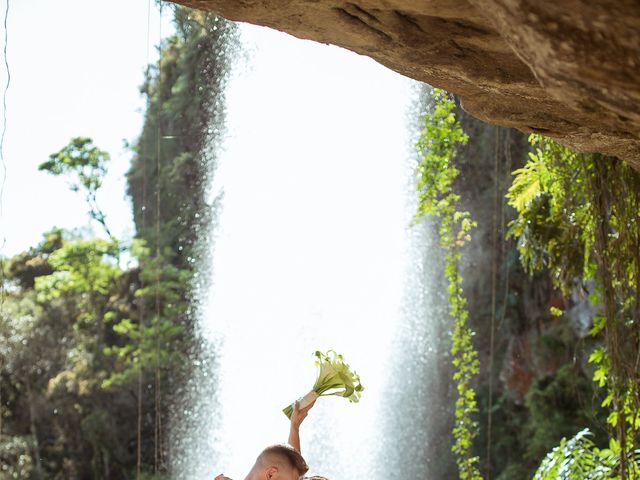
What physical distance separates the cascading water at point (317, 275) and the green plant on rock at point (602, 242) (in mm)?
3975

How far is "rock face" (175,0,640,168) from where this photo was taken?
199 cm

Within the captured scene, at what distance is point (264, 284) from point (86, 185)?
4214 mm

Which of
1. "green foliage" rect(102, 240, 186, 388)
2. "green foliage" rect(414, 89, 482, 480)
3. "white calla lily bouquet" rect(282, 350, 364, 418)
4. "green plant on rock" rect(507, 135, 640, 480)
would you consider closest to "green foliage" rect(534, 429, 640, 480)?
"green plant on rock" rect(507, 135, 640, 480)

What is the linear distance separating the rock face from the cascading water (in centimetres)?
641

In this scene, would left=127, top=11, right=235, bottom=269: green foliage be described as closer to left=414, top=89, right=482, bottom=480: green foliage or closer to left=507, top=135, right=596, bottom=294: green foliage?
left=414, top=89, right=482, bottom=480: green foliage

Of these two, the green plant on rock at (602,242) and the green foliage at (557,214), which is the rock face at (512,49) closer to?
the green plant on rock at (602,242)

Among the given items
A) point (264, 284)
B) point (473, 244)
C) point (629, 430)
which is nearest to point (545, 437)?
point (473, 244)

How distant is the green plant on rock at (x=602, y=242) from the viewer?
4.97m

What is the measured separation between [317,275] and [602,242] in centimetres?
491

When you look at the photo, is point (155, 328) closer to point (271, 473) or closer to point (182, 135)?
point (182, 135)

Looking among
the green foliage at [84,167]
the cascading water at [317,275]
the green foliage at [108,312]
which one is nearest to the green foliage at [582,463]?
the cascading water at [317,275]

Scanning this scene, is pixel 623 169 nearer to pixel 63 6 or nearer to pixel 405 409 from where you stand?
pixel 405 409

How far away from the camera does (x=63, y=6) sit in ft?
39.2

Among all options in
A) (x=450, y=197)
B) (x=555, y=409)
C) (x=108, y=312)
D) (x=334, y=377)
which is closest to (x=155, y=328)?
(x=108, y=312)
